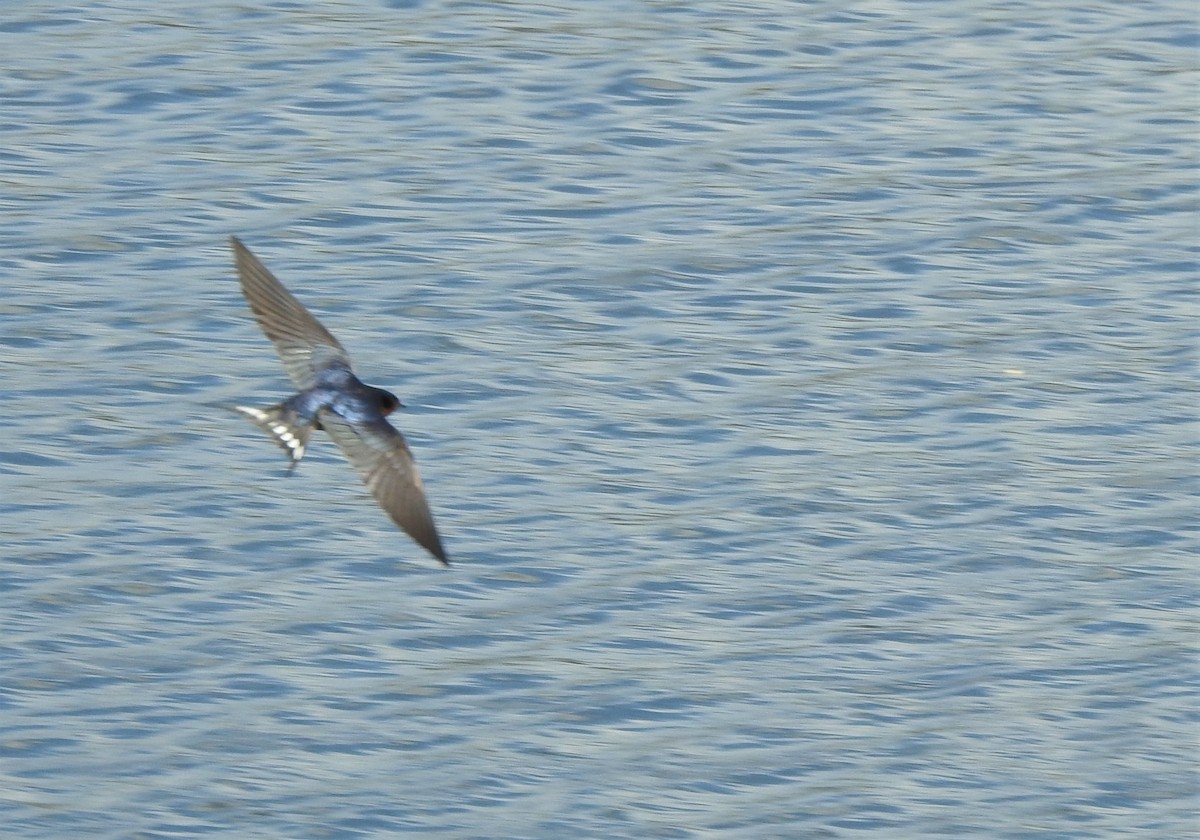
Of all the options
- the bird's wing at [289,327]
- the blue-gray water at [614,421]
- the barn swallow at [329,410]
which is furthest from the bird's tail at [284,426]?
the blue-gray water at [614,421]

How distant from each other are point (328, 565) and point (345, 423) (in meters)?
→ 1.15

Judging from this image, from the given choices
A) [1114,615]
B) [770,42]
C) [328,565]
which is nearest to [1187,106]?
[770,42]

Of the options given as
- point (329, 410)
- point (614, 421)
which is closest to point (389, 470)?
point (329, 410)

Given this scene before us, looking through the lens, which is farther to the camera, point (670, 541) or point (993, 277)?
point (993, 277)

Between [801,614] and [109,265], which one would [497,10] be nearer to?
[109,265]

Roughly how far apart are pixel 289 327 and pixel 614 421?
1747 millimetres

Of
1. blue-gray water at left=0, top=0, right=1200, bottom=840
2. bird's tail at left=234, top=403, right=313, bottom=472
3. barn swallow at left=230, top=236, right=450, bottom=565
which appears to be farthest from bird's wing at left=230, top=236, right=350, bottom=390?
blue-gray water at left=0, top=0, right=1200, bottom=840

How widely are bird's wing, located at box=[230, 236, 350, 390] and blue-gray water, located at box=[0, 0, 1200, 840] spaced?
86cm

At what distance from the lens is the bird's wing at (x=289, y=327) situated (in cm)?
659

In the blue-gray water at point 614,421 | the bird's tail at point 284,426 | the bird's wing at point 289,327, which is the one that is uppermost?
the bird's wing at point 289,327

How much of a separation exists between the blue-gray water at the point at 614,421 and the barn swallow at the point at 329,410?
828mm

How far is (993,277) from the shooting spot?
936 cm

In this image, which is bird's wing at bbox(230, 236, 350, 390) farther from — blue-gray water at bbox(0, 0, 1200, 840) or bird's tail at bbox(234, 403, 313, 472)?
blue-gray water at bbox(0, 0, 1200, 840)

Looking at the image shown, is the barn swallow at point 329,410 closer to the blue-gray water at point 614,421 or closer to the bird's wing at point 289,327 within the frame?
the bird's wing at point 289,327
